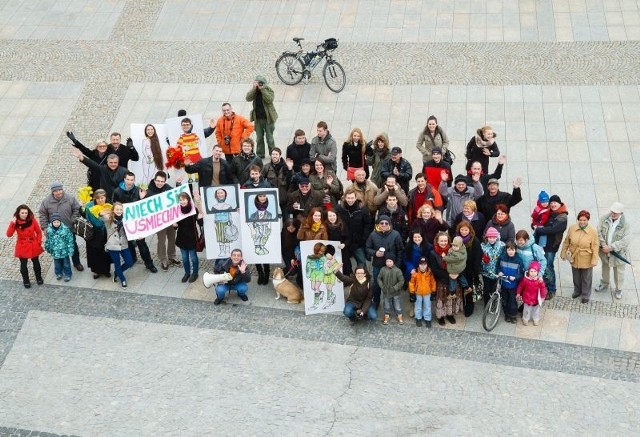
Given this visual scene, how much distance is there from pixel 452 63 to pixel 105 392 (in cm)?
1077

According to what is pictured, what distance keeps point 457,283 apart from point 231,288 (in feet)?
10.9

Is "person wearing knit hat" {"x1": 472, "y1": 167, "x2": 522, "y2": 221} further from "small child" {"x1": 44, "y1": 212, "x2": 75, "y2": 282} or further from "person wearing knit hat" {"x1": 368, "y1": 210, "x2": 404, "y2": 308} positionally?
"small child" {"x1": 44, "y1": 212, "x2": 75, "y2": 282}

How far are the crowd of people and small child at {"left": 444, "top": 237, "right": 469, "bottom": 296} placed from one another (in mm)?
16

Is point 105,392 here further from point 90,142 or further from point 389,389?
point 90,142

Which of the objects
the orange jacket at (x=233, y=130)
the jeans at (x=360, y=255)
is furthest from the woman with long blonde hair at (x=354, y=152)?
the orange jacket at (x=233, y=130)

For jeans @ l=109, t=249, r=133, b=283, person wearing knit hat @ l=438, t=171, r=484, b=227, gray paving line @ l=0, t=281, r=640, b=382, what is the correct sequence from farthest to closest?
1. jeans @ l=109, t=249, r=133, b=283
2. person wearing knit hat @ l=438, t=171, r=484, b=227
3. gray paving line @ l=0, t=281, r=640, b=382

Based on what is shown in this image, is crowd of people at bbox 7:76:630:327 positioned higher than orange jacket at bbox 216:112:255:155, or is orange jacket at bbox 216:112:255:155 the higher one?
orange jacket at bbox 216:112:255:155

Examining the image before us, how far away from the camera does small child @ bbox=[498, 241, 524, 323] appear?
12.8 m

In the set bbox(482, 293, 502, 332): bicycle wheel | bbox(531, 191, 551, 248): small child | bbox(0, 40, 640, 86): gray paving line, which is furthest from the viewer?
bbox(0, 40, 640, 86): gray paving line

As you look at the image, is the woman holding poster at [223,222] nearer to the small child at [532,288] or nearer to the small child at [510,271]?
the small child at [510,271]

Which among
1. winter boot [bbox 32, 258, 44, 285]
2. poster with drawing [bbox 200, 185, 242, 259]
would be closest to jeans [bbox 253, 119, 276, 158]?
poster with drawing [bbox 200, 185, 242, 259]

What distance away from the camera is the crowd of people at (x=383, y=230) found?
1309cm

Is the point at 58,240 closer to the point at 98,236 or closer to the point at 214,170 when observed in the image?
the point at 98,236

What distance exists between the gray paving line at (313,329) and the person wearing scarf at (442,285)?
24 centimetres
